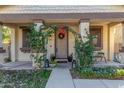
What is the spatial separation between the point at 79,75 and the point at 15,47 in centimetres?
944

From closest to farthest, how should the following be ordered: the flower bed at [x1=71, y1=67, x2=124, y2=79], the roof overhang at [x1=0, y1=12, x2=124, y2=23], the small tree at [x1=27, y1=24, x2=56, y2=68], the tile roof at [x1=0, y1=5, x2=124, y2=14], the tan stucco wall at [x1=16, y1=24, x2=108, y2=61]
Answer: the flower bed at [x1=71, y1=67, x2=124, y2=79] < the small tree at [x1=27, y1=24, x2=56, y2=68] < the tile roof at [x1=0, y1=5, x2=124, y2=14] < the roof overhang at [x1=0, y1=12, x2=124, y2=23] < the tan stucco wall at [x1=16, y1=24, x2=108, y2=61]

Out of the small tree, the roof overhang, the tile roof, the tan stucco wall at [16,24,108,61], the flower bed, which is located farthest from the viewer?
the tan stucco wall at [16,24,108,61]

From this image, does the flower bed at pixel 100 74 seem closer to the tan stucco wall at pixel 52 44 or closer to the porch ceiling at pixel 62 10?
the porch ceiling at pixel 62 10

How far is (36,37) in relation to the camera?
14195mm

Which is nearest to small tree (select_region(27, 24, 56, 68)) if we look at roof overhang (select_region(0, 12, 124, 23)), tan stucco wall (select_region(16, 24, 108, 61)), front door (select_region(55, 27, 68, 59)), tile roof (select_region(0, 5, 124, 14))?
tile roof (select_region(0, 5, 124, 14))

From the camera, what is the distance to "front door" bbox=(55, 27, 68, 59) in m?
21.6

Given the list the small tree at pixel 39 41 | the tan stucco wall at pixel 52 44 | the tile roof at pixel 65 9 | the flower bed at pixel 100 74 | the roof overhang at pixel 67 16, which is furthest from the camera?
the tan stucco wall at pixel 52 44

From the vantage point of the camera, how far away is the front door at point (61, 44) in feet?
70.8

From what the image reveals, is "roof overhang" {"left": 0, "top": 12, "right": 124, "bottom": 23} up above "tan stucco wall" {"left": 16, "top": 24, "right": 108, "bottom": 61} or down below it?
above

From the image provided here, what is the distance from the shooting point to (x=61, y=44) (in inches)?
854

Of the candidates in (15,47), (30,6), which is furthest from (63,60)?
(30,6)

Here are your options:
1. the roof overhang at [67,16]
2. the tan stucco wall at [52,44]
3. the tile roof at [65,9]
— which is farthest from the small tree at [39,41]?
the tan stucco wall at [52,44]

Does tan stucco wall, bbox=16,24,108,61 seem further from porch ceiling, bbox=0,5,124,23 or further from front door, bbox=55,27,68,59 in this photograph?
porch ceiling, bbox=0,5,124,23
